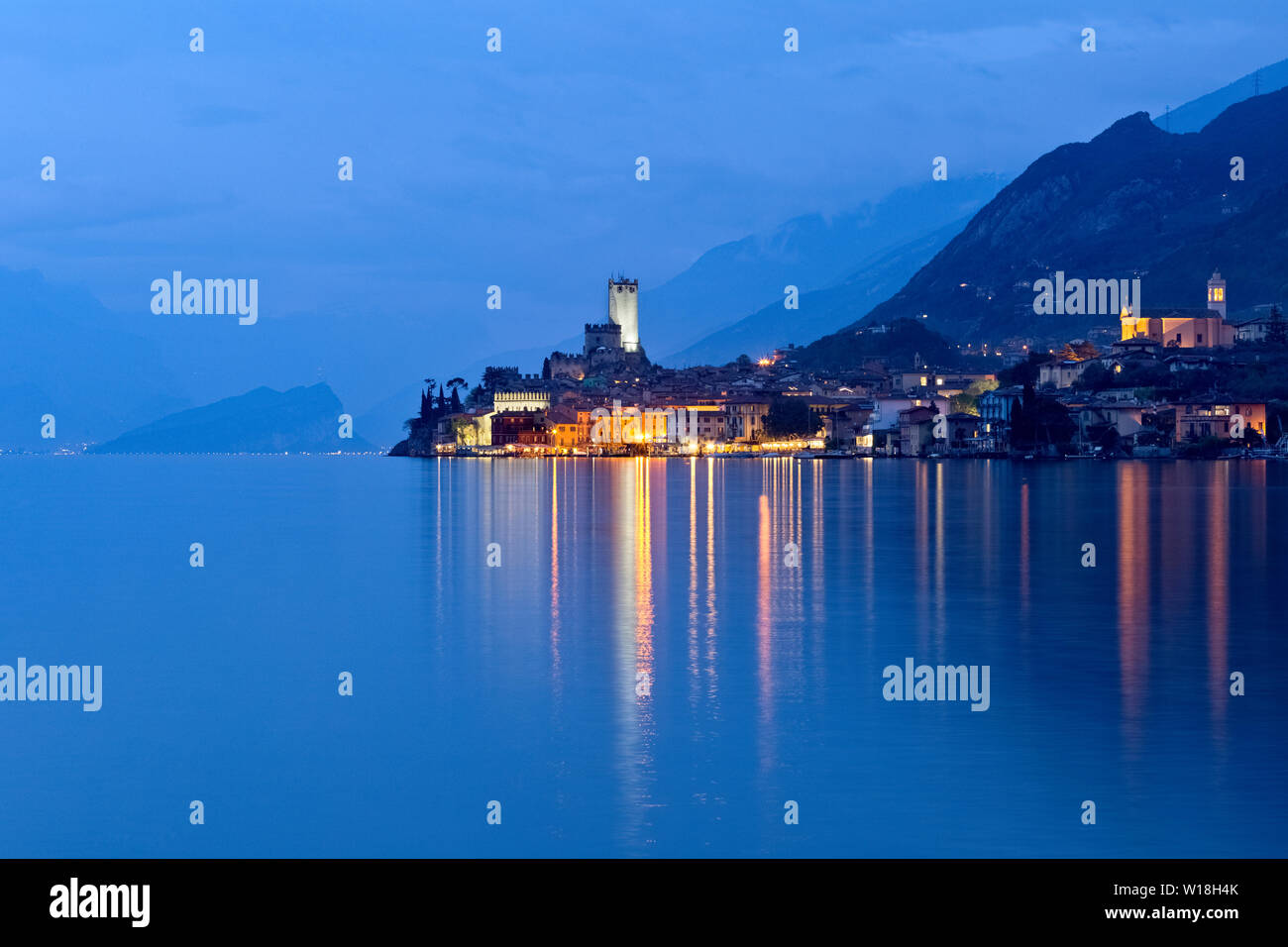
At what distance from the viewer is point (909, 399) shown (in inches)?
4525

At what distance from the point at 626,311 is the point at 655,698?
5992 inches

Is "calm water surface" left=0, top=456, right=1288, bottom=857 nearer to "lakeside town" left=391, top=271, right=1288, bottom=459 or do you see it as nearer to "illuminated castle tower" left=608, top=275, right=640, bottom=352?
"lakeside town" left=391, top=271, right=1288, bottom=459

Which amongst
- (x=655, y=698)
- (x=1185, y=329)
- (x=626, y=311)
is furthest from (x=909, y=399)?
(x=655, y=698)

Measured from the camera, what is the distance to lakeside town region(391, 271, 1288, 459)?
88.5 meters

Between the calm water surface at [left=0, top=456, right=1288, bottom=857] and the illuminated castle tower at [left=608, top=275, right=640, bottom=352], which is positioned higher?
the illuminated castle tower at [left=608, top=275, right=640, bottom=352]

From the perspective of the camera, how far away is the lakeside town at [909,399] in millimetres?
88500

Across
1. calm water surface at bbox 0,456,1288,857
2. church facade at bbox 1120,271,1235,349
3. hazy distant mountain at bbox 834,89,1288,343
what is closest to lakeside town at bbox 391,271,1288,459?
church facade at bbox 1120,271,1235,349

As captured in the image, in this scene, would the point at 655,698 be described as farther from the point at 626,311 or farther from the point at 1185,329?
the point at 626,311

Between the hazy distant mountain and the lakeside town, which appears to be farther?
the hazy distant mountain

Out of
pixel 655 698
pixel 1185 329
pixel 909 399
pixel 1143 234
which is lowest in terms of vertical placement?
pixel 655 698

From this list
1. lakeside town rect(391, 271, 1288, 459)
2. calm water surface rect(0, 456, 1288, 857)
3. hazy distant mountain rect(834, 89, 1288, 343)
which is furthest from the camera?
hazy distant mountain rect(834, 89, 1288, 343)

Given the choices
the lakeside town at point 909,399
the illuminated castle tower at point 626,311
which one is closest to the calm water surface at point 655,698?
the lakeside town at point 909,399

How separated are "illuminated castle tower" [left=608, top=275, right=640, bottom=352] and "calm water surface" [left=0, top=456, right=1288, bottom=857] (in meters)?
130
